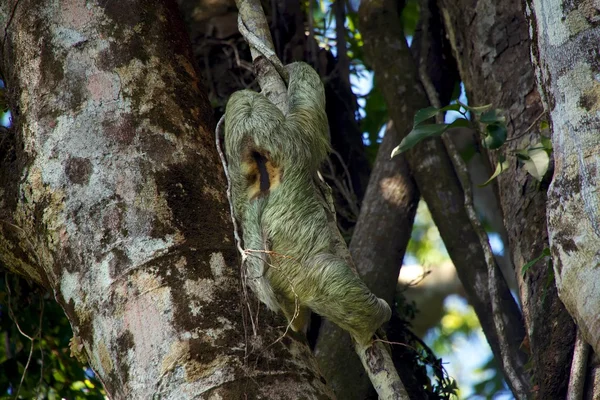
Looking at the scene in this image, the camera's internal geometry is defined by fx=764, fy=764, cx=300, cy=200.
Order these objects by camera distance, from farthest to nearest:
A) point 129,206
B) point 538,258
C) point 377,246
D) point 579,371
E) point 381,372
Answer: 1. point 377,246
2. point 129,206
3. point 538,258
4. point 381,372
5. point 579,371

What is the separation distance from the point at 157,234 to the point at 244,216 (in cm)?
39

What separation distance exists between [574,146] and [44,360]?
456 cm

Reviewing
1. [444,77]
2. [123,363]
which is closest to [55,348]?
[123,363]

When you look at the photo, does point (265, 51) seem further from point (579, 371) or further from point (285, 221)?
point (579, 371)

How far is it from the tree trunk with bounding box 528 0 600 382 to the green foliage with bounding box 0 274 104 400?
4.09 metres

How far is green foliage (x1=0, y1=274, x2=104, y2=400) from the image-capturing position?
544 centimetres

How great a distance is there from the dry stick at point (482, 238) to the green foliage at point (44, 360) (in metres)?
3.03

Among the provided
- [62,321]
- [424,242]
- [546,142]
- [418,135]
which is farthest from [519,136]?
[424,242]

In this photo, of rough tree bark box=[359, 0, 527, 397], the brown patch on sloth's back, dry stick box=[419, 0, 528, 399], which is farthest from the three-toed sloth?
rough tree bark box=[359, 0, 527, 397]

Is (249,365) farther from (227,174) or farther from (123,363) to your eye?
(227,174)

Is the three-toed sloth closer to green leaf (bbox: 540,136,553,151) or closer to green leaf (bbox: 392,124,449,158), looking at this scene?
green leaf (bbox: 392,124,449,158)

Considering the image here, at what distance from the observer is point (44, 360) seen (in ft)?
18.7

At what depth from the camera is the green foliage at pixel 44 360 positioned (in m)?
5.44

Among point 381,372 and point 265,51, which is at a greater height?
point 265,51
